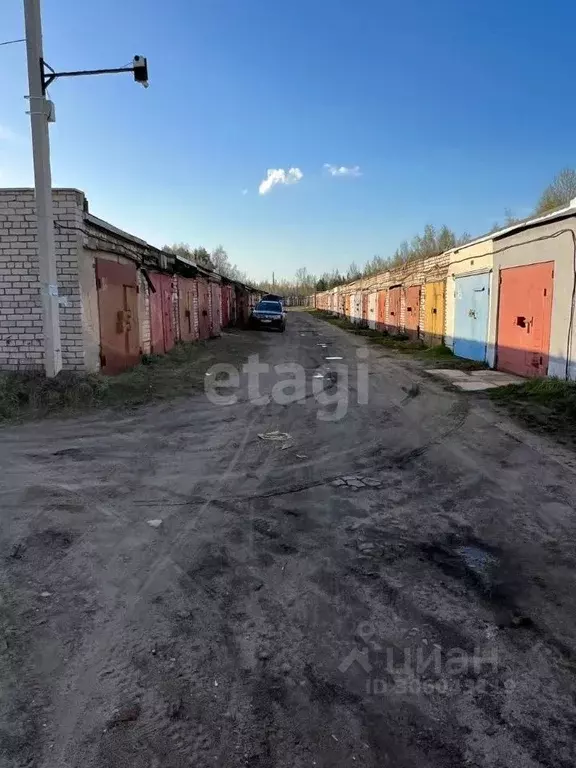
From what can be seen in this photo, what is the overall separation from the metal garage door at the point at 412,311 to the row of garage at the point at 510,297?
20cm

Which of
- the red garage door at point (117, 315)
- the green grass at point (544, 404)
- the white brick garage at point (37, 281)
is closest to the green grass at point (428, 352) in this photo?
the green grass at point (544, 404)

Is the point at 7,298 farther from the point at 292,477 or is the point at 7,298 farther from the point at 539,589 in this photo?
the point at 539,589

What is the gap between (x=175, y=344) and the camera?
1574 centimetres

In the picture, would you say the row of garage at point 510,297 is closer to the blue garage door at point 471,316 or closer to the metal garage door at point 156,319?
the blue garage door at point 471,316

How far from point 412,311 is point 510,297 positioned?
948 cm

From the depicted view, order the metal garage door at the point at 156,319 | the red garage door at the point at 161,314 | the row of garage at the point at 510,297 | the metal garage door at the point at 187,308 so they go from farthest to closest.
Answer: the metal garage door at the point at 187,308 < the red garage door at the point at 161,314 < the metal garage door at the point at 156,319 < the row of garage at the point at 510,297

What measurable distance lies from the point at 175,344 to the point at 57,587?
13159mm

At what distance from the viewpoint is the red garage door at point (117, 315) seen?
9734mm

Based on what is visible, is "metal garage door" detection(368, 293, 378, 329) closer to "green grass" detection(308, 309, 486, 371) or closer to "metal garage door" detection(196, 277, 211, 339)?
"green grass" detection(308, 309, 486, 371)

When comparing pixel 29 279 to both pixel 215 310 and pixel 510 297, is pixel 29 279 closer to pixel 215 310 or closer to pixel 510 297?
pixel 510 297

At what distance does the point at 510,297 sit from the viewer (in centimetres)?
1112

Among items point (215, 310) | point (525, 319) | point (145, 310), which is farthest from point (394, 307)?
point (145, 310)

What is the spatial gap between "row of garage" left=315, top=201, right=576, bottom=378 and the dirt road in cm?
465

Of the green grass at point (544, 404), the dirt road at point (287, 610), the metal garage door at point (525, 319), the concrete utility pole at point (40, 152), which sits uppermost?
the concrete utility pole at point (40, 152)
